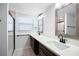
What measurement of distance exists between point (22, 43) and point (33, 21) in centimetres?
165

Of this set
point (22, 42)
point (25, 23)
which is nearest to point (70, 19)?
point (22, 42)

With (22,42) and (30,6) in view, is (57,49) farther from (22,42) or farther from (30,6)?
(22,42)

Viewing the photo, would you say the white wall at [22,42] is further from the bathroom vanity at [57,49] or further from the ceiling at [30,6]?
the bathroom vanity at [57,49]

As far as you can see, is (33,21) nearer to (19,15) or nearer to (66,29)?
(19,15)

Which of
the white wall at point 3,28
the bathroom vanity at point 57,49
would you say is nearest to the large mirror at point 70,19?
the bathroom vanity at point 57,49

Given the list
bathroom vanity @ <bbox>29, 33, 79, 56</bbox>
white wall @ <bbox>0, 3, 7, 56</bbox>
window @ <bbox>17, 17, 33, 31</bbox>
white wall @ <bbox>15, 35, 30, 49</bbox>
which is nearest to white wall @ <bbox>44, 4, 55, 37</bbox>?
bathroom vanity @ <bbox>29, 33, 79, 56</bbox>

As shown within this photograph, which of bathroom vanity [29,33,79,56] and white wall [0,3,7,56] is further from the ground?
white wall [0,3,7,56]

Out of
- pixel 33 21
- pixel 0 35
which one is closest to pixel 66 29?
pixel 0 35

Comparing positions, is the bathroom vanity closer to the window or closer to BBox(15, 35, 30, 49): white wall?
BBox(15, 35, 30, 49): white wall

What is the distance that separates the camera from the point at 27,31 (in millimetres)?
5301

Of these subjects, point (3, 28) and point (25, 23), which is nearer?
point (3, 28)

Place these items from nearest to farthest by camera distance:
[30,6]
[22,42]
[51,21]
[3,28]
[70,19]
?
[3,28] → [70,19] → [51,21] → [30,6] → [22,42]

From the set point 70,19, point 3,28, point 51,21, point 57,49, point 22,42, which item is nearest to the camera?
point 57,49

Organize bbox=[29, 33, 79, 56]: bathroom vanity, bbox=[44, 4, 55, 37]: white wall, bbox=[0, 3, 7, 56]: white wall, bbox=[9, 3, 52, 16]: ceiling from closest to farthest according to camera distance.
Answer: bbox=[29, 33, 79, 56]: bathroom vanity, bbox=[0, 3, 7, 56]: white wall, bbox=[44, 4, 55, 37]: white wall, bbox=[9, 3, 52, 16]: ceiling
